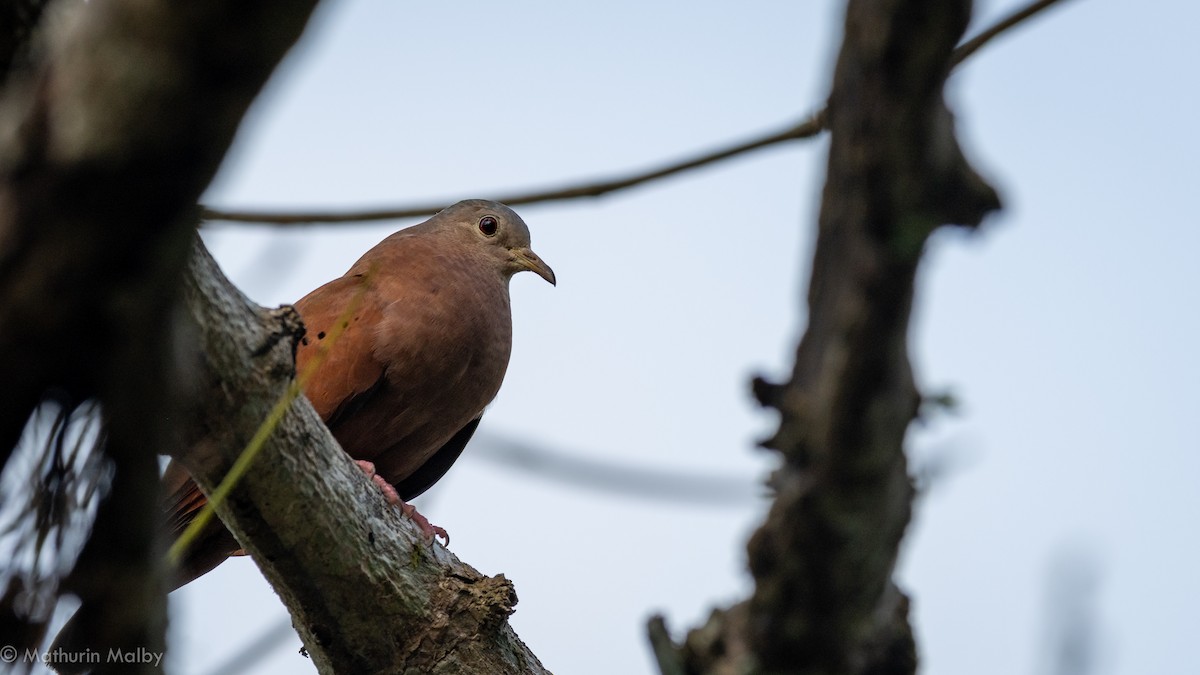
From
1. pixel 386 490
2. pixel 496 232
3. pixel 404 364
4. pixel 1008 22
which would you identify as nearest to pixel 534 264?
pixel 496 232

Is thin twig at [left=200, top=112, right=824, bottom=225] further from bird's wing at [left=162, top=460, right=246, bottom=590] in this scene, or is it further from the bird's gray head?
the bird's gray head

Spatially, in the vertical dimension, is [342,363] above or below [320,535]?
above

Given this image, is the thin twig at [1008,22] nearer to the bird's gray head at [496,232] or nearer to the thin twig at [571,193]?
the thin twig at [571,193]

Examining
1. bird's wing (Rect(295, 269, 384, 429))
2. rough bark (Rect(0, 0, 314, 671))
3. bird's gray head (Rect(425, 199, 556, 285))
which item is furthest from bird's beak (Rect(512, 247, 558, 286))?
rough bark (Rect(0, 0, 314, 671))

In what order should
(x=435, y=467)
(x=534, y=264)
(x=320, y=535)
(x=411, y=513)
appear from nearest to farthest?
(x=320, y=535) < (x=411, y=513) < (x=435, y=467) < (x=534, y=264)

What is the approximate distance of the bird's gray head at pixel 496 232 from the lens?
242 inches

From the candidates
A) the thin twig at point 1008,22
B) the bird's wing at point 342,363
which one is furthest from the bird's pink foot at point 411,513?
the thin twig at point 1008,22

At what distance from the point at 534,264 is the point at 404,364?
1494 millimetres

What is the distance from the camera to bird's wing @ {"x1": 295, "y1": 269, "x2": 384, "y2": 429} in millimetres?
4719

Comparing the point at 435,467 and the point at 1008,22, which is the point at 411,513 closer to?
the point at 435,467

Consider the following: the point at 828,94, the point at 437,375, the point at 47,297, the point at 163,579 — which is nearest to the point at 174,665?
the point at 163,579

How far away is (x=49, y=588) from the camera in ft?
5.52

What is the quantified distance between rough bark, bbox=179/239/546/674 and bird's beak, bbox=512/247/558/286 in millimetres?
2437

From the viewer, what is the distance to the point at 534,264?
6176 millimetres
